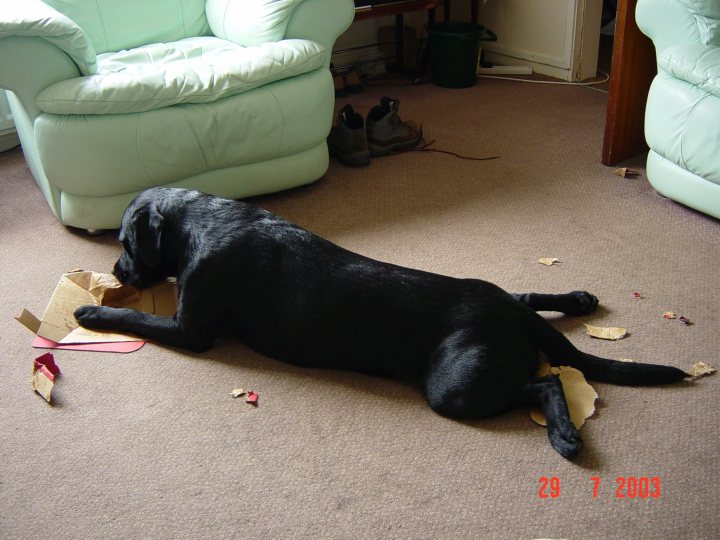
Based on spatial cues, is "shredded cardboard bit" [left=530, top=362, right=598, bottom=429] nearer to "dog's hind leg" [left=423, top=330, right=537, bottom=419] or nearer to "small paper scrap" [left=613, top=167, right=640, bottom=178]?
"dog's hind leg" [left=423, top=330, right=537, bottom=419]

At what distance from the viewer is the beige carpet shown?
1325mm

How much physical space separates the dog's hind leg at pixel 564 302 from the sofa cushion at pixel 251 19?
1.39m

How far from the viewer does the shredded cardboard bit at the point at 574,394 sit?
4.95 feet

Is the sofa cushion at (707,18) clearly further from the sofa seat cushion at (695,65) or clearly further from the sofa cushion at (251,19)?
the sofa cushion at (251,19)

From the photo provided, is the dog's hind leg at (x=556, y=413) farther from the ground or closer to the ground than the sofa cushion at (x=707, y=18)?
closer to the ground

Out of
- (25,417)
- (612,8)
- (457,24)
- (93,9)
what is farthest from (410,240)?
(612,8)

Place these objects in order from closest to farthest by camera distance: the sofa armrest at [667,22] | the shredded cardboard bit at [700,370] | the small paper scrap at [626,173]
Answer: the shredded cardboard bit at [700,370] < the sofa armrest at [667,22] < the small paper scrap at [626,173]

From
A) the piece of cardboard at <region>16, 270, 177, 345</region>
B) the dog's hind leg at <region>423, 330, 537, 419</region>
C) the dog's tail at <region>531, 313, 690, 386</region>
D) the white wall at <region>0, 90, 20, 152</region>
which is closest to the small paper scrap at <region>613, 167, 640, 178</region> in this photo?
the dog's tail at <region>531, 313, 690, 386</region>

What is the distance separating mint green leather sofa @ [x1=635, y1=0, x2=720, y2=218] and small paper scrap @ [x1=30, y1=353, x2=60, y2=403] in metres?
1.97

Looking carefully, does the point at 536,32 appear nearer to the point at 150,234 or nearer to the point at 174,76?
the point at 174,76

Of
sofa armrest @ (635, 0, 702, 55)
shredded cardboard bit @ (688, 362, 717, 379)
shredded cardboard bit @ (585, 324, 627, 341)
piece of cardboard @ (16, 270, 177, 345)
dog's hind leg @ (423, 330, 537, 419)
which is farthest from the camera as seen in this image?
sofa armrest @ (635, 0, 702, 55)

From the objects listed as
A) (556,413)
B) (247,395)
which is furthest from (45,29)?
(556,413)
